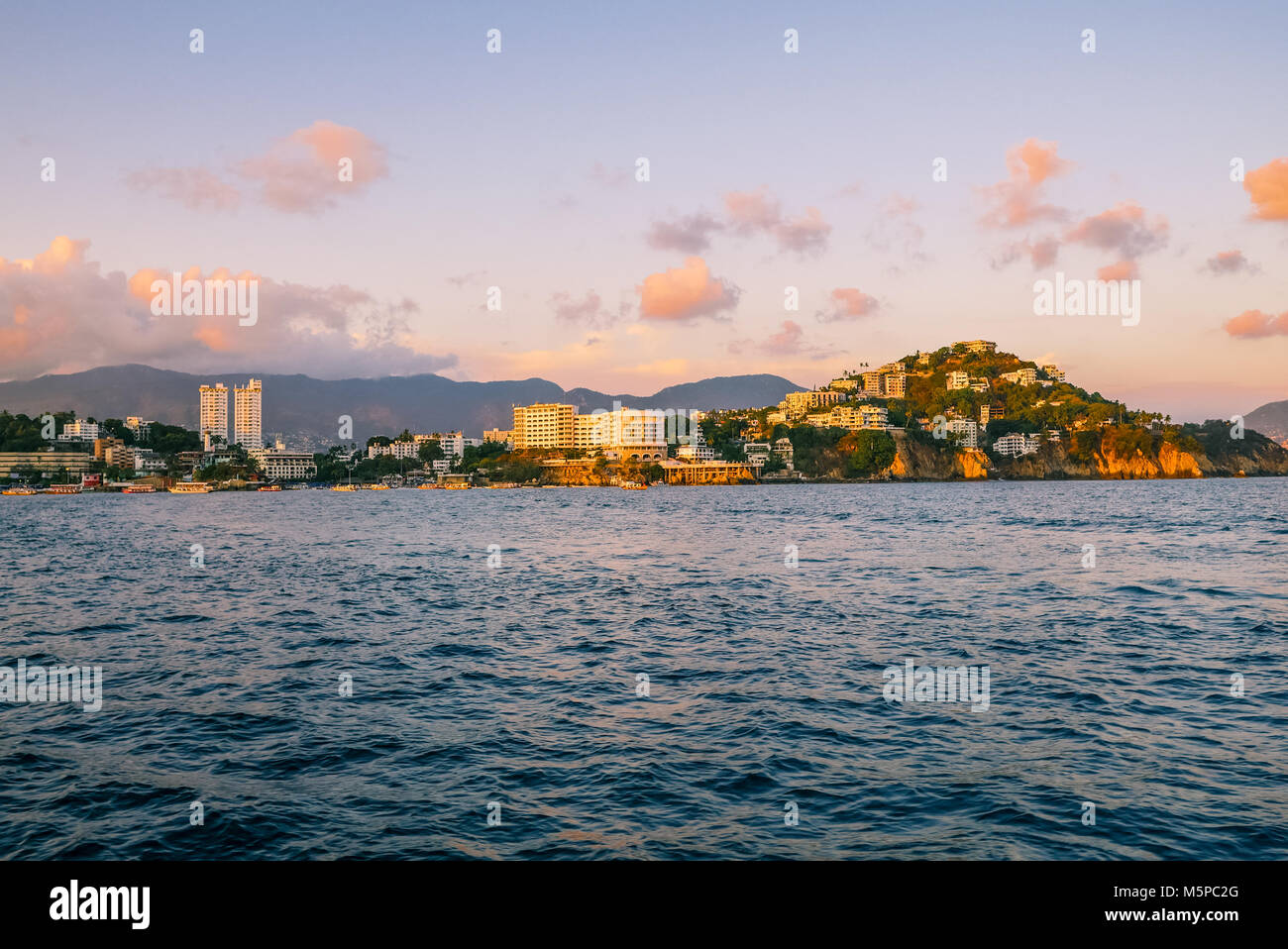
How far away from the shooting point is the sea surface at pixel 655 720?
10.3 meters

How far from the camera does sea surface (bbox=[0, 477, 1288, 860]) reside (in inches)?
404

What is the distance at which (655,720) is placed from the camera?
589 inches

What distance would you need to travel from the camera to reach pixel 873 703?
51.5 feet
